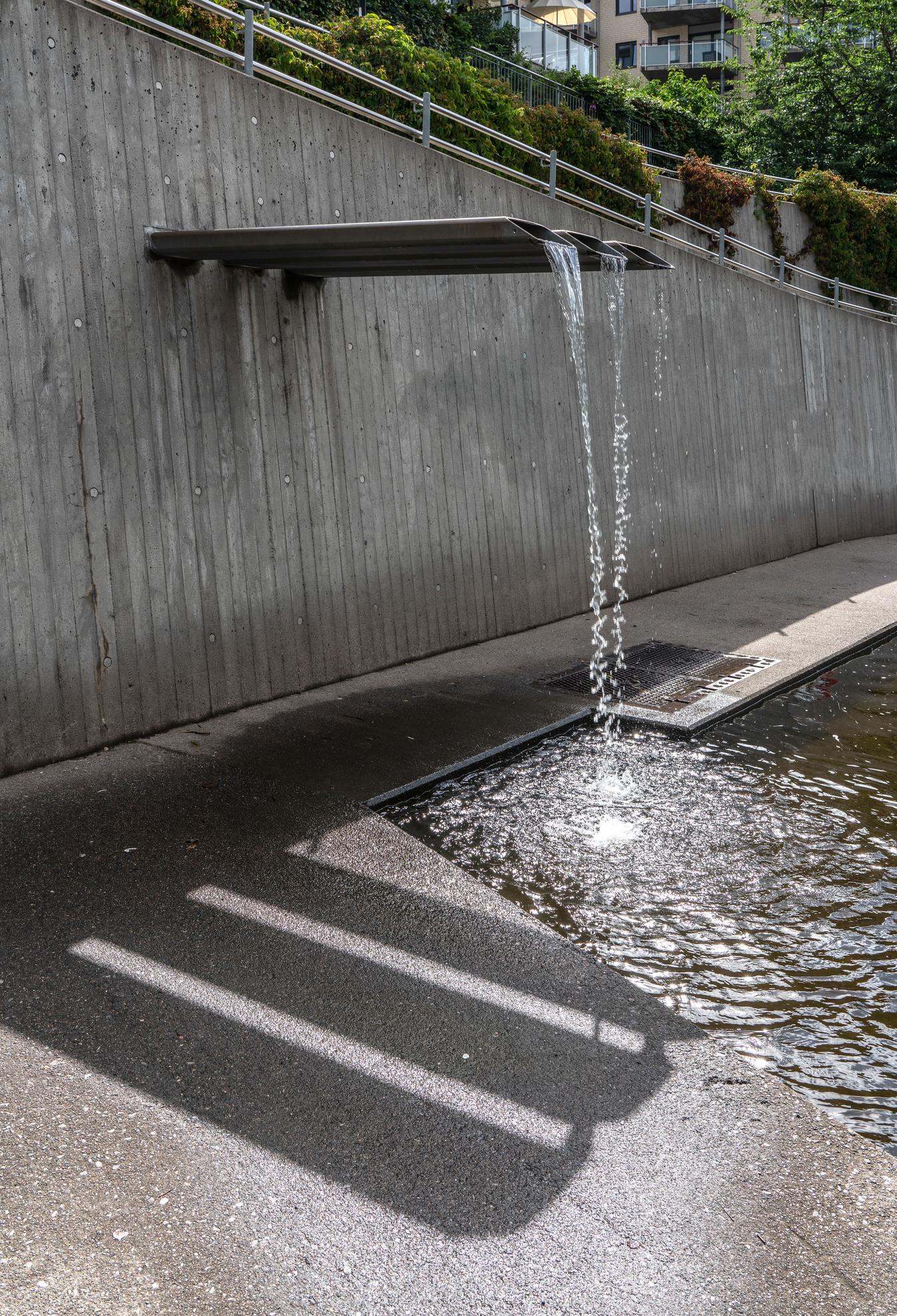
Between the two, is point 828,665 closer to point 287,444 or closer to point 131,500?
point 287,444

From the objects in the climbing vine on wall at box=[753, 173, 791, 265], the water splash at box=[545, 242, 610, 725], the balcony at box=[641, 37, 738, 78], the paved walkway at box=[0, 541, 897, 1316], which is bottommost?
the paved walkway at box=[0, 541, 897, 1316]

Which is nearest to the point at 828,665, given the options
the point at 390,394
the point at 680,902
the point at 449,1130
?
the point at 390,394

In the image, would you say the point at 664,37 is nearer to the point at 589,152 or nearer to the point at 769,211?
the point at 769,211

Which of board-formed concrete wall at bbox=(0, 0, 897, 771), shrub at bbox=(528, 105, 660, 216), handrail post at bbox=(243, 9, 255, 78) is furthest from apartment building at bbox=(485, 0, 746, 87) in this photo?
handrail post at bbox=(243, 9, 255, 78)

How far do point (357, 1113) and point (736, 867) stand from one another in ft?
7.93

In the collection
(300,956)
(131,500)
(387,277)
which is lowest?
(300,956)

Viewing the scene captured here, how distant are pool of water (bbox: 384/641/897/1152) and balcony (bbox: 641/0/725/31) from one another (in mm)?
46019

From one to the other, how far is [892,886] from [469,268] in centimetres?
411

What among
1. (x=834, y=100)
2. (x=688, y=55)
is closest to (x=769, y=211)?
(x=834, y=100)

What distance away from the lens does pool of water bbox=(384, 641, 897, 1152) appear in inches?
158

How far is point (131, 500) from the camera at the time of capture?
21.9 ft

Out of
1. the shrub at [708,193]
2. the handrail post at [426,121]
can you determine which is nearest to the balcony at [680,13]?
the shrub at [708,193]

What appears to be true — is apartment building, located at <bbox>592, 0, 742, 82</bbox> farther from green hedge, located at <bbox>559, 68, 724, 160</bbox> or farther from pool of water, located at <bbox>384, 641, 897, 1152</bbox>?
pool of water, located at <bbox>384, 641, 897, 1152</bbox>

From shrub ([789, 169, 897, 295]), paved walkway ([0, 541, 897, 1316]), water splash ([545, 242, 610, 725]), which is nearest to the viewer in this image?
paved walkway ([0, 541, 897, 1316])
